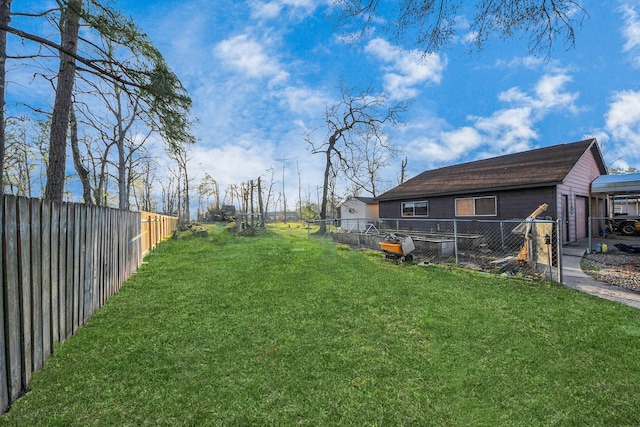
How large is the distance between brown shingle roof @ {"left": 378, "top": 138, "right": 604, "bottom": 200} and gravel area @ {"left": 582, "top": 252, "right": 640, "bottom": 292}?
112 inches

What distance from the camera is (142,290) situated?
5.06 m

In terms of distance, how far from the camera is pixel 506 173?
11945 mm

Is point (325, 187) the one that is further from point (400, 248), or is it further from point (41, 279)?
point (41, 279)

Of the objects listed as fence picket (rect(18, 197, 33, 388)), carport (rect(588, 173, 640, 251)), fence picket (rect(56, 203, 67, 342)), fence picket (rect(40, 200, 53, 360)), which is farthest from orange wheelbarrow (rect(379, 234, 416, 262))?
carport (rect(588, 173, 640, 251))

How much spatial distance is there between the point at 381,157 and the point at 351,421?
29122 mm

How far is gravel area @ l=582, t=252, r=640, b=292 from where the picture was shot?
5.42 m

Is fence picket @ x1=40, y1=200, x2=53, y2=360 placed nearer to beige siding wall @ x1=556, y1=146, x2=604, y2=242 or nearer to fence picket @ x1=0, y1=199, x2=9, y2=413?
fence picket @ x1=0, y1=199, x2=9, y2=413

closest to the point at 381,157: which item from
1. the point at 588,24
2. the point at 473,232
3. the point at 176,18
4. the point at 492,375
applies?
the point at 473,232

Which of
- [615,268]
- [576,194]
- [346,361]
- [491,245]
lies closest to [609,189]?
[576,194]

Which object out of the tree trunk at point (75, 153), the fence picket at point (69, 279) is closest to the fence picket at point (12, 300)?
the fence picket at point (69, 279)

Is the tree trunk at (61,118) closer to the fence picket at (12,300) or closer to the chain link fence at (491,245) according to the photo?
the fence picket at (12,300)

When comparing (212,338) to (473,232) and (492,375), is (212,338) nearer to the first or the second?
(492,375)

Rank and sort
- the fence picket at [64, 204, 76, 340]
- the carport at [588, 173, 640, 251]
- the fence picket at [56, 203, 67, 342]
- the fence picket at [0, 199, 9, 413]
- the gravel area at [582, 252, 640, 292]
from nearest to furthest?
the fence picket at [0, 199, 9, 413] → the fence picket at [56, 203, 67, 342] → the fence picket at [64, 204, 76, 340] → the gravel area at [582, 252, 640, 292] → the carport at [588, 173, 640, 251]

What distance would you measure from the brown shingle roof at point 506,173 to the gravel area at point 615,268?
2.84 meters
